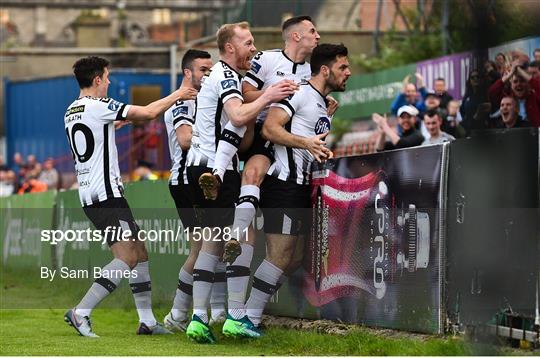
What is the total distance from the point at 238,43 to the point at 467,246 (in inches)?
111

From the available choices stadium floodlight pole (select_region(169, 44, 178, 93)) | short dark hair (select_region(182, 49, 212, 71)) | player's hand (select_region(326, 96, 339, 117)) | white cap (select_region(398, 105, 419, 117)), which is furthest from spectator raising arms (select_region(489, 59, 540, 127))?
stadium floodlight pole (select_region(169, 44, 178, 93))

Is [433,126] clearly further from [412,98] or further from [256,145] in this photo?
[256,145]

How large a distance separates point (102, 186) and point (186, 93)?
1.02m

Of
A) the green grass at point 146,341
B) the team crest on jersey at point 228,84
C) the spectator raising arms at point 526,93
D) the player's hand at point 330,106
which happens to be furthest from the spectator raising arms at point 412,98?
the team crest on jersey at point 228,84

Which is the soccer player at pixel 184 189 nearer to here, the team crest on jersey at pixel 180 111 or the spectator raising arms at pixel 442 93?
the team crest on jersey at pixel 180 111

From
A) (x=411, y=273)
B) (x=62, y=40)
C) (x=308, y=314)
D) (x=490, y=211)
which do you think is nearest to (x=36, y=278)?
(x=308, y=314)

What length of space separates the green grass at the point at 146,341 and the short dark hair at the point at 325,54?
2054 mm

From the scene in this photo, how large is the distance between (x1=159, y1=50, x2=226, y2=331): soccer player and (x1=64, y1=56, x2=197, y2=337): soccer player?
333mm

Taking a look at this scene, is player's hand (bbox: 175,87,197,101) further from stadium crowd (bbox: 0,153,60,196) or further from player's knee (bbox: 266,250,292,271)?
stadium crowd (bbox: 0,153,60,196)

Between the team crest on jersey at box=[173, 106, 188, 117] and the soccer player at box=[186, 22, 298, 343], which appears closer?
the soccer player at box=[186, 22, 298, 343]

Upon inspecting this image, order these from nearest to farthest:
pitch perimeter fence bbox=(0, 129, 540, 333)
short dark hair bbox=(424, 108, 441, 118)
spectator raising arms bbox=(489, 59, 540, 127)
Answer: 1. pitch perimeter fence bbox=(0, 129, 540, 333)
2. spectator raising arms bbox=(489, 59, 540, 127)
3. short dark hair bbox=(424, 108, 441, 118)

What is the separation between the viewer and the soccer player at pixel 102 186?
10.5 meters

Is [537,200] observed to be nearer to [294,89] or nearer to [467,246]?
[467,246]

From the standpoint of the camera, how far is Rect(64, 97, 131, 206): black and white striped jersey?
10547 millimetres
